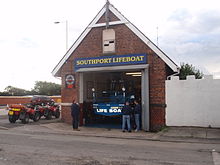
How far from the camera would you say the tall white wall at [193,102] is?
1526 centimetres

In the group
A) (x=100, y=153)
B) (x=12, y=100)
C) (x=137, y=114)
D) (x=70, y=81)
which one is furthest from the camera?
(x=12, y=100)

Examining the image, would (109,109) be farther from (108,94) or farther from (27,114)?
(27,114)

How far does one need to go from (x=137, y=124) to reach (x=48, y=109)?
30.2 feet

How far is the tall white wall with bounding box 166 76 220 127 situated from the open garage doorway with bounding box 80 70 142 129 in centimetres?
274

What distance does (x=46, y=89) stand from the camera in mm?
66812

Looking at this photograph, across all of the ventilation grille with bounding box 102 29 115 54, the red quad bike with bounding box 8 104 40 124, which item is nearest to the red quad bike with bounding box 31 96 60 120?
the red quad bike with bounding box 8 104 40 124

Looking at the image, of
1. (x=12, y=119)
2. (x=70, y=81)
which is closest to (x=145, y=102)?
(x=70, y=81)

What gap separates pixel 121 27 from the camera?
17672mm

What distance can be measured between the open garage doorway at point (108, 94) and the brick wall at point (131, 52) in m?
1.35

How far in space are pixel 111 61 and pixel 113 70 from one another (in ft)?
2.33

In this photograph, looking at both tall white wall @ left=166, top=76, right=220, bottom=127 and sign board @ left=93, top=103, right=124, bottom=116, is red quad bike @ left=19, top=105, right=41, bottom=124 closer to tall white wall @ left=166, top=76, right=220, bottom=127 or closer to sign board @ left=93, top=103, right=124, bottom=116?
sign board @ left=93, top=103, right=124, bottom=116

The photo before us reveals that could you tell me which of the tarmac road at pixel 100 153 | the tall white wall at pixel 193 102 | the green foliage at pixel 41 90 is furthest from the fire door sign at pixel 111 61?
the green foliage at pixel 41 90

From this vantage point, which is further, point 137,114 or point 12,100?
point 12,100

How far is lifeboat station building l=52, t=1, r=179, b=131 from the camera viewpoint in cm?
1638
